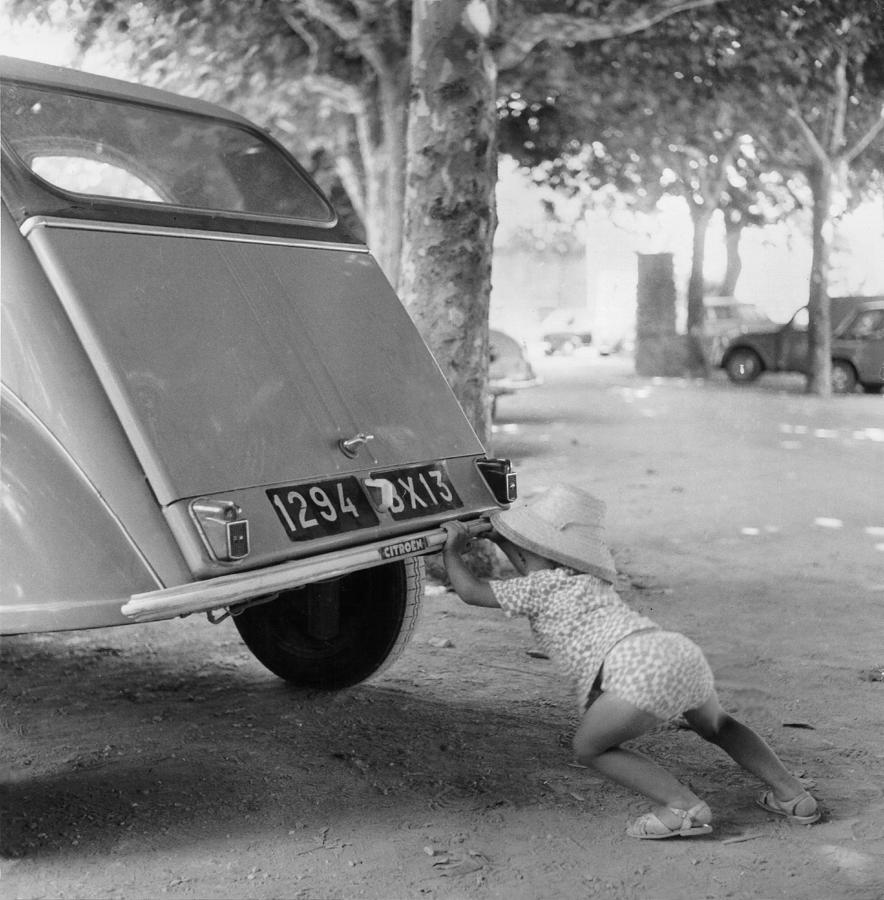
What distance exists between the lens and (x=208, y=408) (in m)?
3.72

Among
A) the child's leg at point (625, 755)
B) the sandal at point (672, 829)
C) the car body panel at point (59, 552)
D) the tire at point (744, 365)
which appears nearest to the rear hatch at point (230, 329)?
the car body panel at point (59, 552)

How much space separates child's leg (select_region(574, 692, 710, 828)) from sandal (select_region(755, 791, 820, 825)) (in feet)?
1.00

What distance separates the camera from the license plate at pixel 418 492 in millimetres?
4105

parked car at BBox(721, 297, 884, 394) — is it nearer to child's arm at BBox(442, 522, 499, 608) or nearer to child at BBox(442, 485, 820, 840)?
child at BBox(442, 485, 820, 840)

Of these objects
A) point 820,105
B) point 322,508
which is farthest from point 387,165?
point 322,508

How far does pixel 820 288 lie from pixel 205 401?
A: 17.5 metres

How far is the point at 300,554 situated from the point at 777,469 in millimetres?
8385

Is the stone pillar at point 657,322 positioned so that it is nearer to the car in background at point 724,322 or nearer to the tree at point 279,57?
the car in background at point 724,322

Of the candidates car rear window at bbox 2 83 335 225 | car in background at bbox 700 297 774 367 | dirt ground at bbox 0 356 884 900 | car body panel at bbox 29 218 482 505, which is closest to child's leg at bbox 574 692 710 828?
dirt ground at bbox 0 356 884 900

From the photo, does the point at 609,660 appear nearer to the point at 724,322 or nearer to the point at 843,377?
the point at 843,377

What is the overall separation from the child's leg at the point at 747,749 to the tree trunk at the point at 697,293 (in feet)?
67.8

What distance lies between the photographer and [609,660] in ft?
12.0

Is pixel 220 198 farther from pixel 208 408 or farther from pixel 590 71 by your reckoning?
pixel 590 71

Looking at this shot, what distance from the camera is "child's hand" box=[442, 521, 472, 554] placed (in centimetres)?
411
